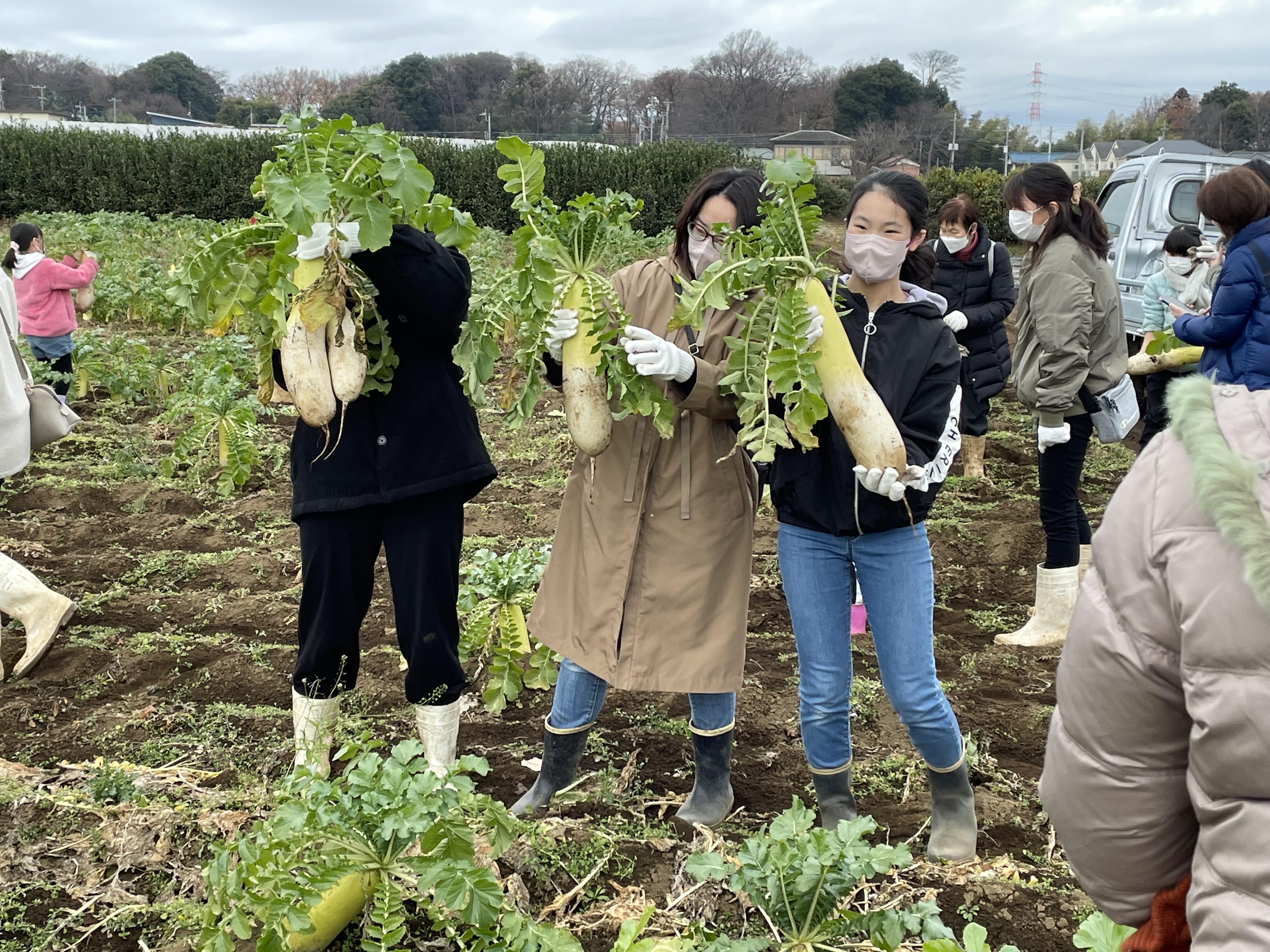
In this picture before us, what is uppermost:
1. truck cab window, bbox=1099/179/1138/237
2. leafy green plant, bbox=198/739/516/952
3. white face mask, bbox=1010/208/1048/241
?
truck cab window, bbox=1099/179/1138/237

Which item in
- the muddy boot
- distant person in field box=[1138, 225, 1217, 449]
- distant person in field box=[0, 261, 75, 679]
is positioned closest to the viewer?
distant person in field box=[0, 261, 75, 679]

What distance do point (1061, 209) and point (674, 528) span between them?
2439mm

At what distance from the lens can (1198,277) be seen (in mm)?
5996

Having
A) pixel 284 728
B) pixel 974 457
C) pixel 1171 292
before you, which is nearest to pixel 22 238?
pixel 284 728

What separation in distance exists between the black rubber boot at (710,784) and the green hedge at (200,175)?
1010 inches

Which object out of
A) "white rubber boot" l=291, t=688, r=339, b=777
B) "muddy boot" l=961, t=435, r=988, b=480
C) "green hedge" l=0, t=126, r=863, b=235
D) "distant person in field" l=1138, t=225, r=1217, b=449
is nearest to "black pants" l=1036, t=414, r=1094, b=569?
"distant person in field" l=1138, t=225, r=1217, b=449

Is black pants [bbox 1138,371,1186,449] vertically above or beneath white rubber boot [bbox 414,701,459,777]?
above

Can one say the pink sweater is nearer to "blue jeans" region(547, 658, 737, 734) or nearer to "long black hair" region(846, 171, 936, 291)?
"blue jeans" region(547, 658, 737, 734)

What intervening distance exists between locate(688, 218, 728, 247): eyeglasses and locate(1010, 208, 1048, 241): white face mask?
6.69ft

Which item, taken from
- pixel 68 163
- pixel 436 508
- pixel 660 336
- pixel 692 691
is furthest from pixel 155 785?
pixel 68 163

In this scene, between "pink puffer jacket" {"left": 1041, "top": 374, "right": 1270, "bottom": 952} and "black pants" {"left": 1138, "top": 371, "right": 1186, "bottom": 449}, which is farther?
"black pants" {"left": 1138, "top": 371, "right": 1186, "bottom": 449}

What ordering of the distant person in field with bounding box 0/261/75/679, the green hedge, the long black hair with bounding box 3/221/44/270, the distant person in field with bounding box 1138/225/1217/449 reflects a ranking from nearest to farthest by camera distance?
the distant person in field with bounding box 0/261/75/679 < the distant person in field with bounding box 1138/225/1217/449 < the long black hair with bounding box 3/221/44/270 < the green hedge

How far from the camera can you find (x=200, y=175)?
2880 centimetres

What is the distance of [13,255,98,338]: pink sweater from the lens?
802 cm
